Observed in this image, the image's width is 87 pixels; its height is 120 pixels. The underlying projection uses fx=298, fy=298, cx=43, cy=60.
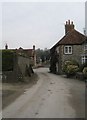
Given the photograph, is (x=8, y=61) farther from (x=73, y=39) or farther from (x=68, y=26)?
(x=68, y=26)

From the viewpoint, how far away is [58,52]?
190 ft

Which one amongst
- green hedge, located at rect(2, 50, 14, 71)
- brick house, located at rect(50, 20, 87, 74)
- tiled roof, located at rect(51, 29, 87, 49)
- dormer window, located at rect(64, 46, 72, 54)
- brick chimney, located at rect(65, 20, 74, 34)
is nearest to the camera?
green hedge, located at rect(2, 50, 14, 71)

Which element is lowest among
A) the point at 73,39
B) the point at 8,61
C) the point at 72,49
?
the point at 8,61

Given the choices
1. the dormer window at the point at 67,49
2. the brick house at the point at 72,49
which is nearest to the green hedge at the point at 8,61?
the brick house at the point at 72,49

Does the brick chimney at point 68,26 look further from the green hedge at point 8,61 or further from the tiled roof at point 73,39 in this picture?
the green hedge at point 8,61

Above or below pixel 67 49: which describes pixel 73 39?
above

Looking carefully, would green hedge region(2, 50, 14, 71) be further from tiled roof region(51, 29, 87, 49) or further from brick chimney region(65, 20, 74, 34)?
brick chimney region(65, 20, 74, 34)

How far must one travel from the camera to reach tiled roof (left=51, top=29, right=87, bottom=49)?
55.1 metres

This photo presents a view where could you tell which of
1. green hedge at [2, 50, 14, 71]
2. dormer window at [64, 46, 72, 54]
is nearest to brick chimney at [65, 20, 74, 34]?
dormer window at [64, 46, 72, 54]

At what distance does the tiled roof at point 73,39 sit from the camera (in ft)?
181

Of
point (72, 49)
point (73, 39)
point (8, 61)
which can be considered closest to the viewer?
point (8, 61)

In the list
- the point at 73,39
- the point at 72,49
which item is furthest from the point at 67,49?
the point at 73,39

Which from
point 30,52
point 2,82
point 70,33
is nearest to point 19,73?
point 2,82

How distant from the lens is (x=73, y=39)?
55906 mm
